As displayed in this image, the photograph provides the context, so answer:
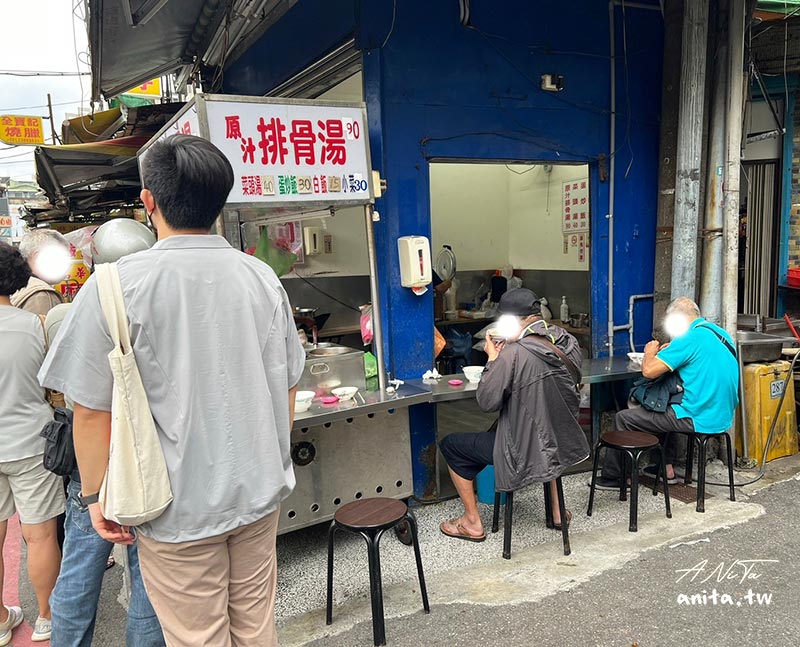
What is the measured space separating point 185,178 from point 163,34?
15.7 feet

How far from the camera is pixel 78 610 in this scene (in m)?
2.46

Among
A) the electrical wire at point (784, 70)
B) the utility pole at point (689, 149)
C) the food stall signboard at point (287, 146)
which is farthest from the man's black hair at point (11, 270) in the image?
the electrical wire at point (784, 70)

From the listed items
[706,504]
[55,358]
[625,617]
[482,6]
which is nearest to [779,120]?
[482,6]

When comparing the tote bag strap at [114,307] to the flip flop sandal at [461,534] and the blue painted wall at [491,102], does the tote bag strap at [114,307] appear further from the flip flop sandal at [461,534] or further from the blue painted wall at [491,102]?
the flip flop sandal at [461,534]

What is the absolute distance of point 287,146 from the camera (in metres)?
3.33

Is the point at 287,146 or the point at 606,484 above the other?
the point at 287,146

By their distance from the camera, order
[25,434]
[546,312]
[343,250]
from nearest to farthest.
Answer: [25,434]
[343,250]
[546,312]

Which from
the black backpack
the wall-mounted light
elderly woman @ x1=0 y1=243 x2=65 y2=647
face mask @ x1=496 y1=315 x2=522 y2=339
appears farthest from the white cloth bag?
the wall-mounted light

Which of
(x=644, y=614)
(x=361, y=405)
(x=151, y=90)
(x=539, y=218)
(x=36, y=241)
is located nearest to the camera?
(x=644, y=614)

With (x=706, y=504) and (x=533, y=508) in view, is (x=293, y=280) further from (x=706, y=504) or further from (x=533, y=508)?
(x=706, y=504)

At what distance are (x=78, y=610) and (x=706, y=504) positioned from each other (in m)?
4.02

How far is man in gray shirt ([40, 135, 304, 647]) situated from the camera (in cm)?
160

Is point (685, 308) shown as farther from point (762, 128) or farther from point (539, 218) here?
point (762, 128)

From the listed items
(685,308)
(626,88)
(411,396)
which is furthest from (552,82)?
(411,396)
